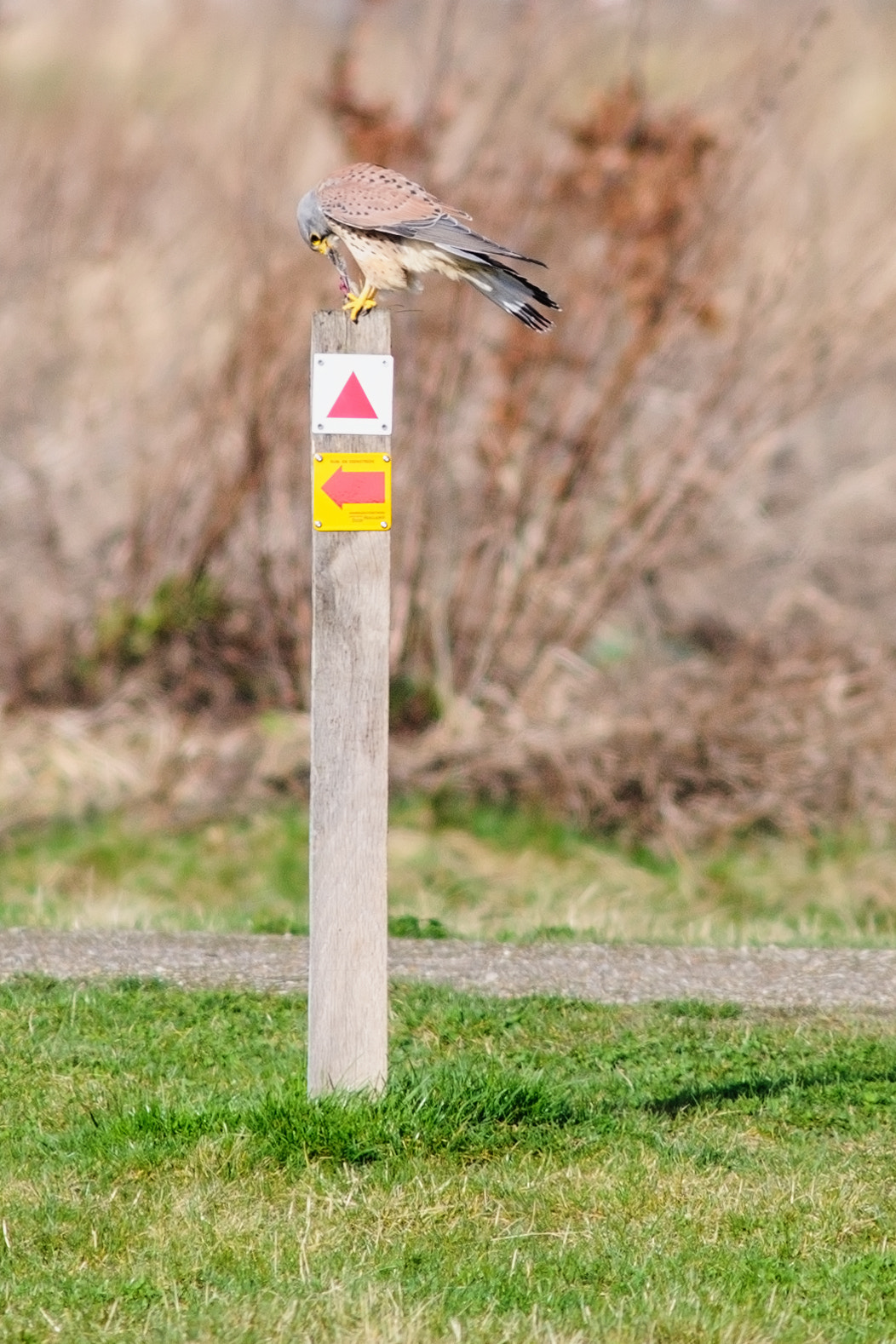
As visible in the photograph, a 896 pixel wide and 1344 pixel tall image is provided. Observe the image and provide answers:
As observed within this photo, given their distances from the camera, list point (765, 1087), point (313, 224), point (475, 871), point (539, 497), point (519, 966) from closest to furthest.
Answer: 1. point (313, 224)
2. point (765, 1087)
3. point (519, 966)
4. point (475, 871)
5. point (539, 497)

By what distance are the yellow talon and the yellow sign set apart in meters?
0.38

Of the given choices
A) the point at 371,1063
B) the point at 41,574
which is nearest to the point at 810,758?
the point at 41,574

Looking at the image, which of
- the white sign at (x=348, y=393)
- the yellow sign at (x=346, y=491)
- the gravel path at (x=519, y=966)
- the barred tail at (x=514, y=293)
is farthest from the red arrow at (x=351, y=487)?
the gravel path at (x=519, y=966)

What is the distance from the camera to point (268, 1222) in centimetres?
490

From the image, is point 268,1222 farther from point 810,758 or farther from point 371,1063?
point 810,758

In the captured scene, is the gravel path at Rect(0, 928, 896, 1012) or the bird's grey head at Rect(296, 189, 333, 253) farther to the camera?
the gravel path at Rect(0, 928, 896, 1012)

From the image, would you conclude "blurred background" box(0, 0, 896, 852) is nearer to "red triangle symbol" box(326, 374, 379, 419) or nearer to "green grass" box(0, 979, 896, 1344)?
"green grass" box(0, 979, 896, 1344)

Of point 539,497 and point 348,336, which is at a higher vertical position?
point 539,497

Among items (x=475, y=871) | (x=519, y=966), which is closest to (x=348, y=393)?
(x=519, y=966)

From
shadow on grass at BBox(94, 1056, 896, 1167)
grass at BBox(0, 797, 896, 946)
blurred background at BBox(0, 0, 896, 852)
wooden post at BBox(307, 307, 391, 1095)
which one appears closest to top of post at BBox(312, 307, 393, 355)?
wooden post at BBox(307, 307, 391, 1095)

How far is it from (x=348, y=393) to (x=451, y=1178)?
2.09 meters

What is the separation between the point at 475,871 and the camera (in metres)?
11.9

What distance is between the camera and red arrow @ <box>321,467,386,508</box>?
549 centimetres

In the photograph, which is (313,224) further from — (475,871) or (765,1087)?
(475,871)
